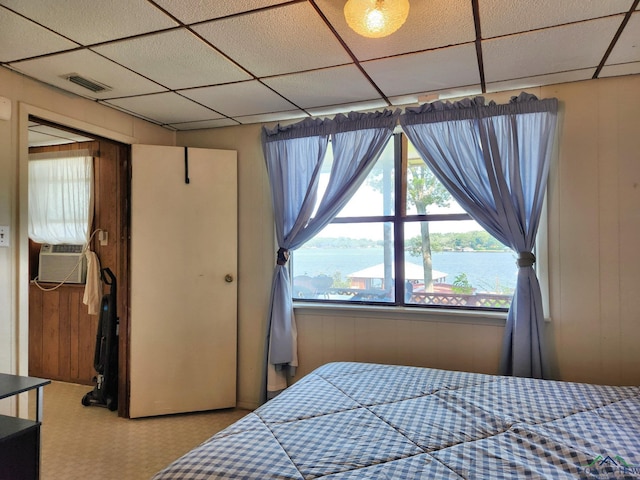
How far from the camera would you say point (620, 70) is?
2170 mm

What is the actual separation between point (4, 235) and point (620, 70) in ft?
11.6

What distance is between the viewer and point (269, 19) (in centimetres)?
167

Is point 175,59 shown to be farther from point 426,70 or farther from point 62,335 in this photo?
point 62,335

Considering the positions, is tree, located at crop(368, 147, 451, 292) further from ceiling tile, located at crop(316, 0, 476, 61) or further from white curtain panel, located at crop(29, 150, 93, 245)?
white curtain panel, located at crop(29, 150, 93, 245)

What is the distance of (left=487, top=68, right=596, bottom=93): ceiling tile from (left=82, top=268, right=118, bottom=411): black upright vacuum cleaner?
3277 mm

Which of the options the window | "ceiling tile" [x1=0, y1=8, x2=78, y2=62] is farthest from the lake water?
"ceiling tile" [x1=0, y1=8, x2=78, y2=62]

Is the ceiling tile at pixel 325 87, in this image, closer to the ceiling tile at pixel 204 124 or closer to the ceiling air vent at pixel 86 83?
the ceiling tile at pixel 204 124

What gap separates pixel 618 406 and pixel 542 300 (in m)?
0.80

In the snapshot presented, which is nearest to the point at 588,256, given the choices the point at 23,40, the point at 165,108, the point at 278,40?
the point at 278,40

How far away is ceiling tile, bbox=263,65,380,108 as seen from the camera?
2.20m

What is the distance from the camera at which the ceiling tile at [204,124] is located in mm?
3066

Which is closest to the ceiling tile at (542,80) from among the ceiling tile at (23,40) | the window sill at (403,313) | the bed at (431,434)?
the window sill at (403,313)

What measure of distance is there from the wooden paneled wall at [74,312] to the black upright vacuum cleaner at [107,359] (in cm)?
33

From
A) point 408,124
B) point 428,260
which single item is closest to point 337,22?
point 408,124
